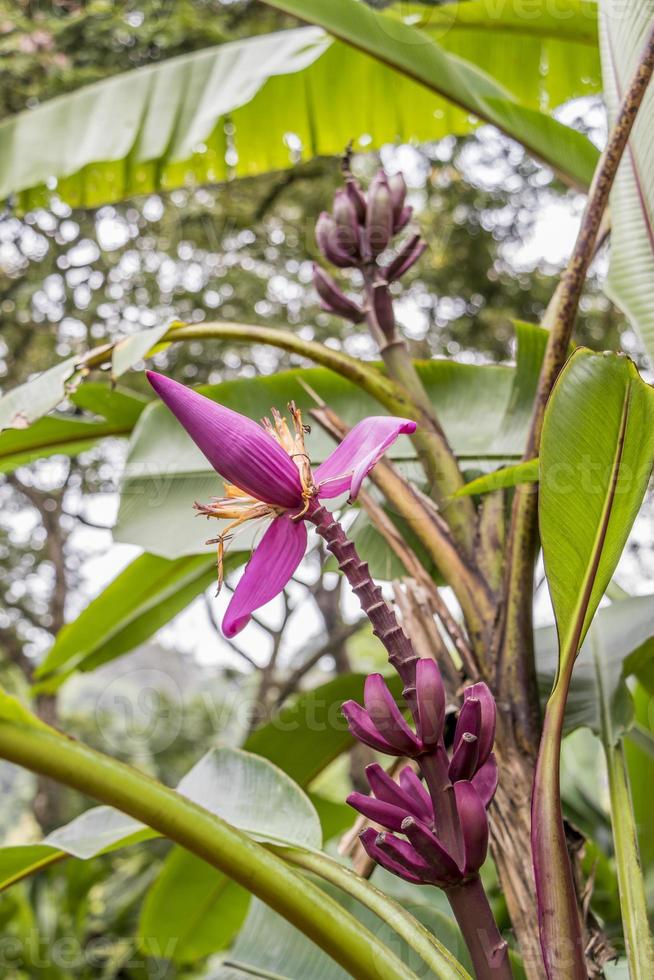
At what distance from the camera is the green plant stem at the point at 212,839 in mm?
422

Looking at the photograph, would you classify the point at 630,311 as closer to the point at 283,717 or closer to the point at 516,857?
the point at 516,857

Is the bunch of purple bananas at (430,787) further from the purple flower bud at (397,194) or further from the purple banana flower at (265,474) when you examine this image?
the purple flower bud at (397,194)

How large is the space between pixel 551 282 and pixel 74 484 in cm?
197

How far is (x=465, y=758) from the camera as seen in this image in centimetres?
39

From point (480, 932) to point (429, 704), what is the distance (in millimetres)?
101

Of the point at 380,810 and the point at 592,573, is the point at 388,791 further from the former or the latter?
the point at 592,573

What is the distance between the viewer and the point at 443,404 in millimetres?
847

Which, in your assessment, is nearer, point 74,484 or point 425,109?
point 425,109

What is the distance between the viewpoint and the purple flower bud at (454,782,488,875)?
0.37 metres

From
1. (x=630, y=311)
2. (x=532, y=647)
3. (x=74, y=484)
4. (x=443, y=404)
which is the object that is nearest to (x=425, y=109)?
(x=443, y=404)

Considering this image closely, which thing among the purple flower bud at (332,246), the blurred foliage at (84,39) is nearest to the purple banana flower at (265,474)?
the purple flower bud at (332,246)
